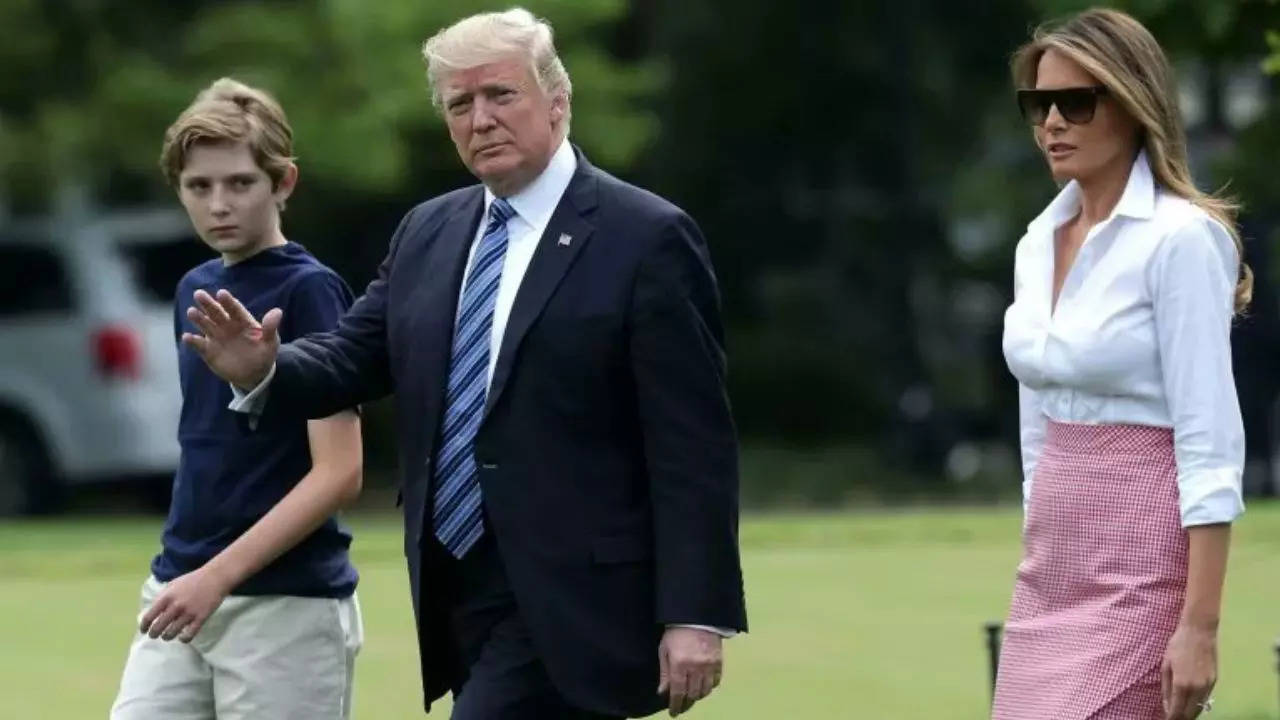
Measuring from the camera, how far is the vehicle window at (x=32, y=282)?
22.1 meters

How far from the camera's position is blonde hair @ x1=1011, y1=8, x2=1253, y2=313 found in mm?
5172

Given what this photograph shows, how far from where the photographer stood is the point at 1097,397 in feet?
16.9

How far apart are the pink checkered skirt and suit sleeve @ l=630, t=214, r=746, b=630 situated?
51cm

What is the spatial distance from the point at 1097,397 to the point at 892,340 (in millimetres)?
24590

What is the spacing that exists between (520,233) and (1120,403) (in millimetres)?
1109

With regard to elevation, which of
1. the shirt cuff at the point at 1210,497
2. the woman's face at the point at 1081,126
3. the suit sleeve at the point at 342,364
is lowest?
the shirt cuff at the point at 1210,497

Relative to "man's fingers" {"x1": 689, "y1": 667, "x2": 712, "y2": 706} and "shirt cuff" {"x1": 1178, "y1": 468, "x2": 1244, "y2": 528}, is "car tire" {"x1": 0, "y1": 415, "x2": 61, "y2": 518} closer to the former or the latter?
"man's fingers" {"x1": 689, "y1": 667, "x2": 712, "y2": 706}

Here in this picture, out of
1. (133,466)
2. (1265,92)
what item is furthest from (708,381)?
(133,466)

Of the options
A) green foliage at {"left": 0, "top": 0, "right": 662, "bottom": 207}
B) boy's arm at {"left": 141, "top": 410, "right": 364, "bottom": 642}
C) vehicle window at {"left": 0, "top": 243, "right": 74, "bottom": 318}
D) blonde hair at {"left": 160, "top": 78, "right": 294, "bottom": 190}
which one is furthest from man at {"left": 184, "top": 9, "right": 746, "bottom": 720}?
green foliage at {"left": 0, "top": 0, "right": 662, "bottom": 207}

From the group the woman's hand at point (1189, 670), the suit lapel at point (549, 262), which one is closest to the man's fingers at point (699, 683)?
the suit lapel at point (549, 262)

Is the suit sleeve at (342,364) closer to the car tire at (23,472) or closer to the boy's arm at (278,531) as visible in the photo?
the boy's arm at (278,531)

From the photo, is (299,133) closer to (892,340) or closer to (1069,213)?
(892,340)

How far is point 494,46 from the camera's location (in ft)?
17.7

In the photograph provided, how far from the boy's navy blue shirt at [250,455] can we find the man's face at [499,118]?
25.9 inches
